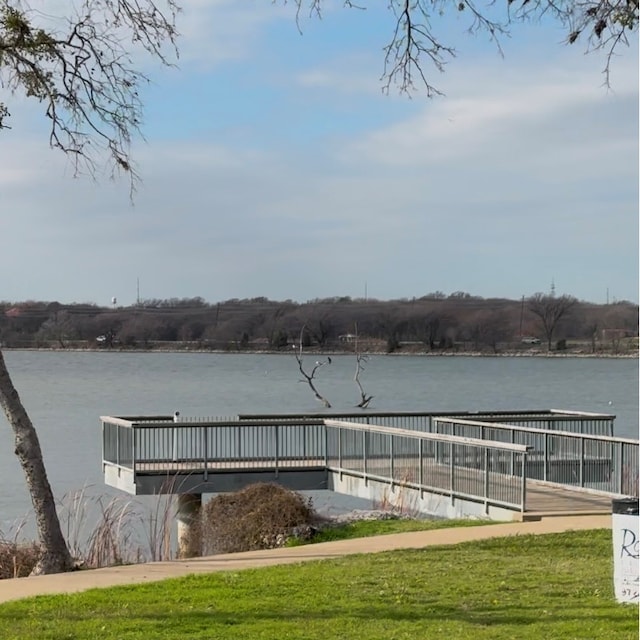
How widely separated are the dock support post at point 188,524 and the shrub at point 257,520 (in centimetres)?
84

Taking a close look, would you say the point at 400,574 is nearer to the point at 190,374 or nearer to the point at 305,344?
→ the point at 190,374

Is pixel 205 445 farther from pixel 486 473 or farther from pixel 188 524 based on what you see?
pixel 486 473

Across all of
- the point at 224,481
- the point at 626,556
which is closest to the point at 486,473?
the point at 224,481

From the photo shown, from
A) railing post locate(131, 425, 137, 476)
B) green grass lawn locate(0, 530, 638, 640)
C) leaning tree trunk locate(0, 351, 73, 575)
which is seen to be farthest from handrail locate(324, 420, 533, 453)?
leaning tree trunk locate(0, 351, 73, 575)

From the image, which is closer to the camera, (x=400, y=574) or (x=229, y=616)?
(x=229, y=616)

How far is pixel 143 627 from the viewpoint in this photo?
9.45m

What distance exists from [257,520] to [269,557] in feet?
15.6

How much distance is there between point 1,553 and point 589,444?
10728 mm

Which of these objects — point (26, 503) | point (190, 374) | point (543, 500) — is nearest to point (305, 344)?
point (190, 374)

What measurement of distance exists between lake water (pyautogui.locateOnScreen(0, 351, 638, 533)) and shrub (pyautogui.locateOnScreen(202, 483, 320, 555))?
6.87 meters

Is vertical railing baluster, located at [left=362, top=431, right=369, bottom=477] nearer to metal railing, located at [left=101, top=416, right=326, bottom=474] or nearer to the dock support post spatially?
metal railing, located at [left=101, top=416, right=326, bottom=474]

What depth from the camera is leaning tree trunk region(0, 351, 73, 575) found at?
1455 centimetres

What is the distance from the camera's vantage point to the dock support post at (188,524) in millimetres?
20781

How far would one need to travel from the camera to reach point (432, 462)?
72.2ft
